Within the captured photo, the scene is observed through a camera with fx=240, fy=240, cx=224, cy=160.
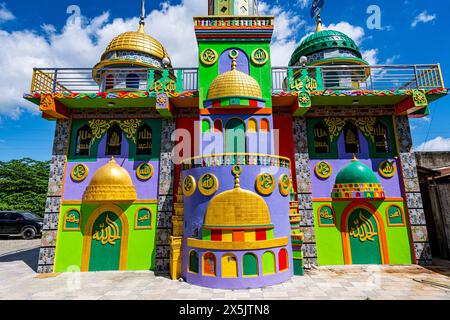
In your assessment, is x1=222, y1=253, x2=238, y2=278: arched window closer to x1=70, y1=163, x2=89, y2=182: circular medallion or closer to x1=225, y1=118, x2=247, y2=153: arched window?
x1=225, y1=118, x2=247, y2=153: arched window

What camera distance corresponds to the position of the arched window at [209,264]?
8430 mm

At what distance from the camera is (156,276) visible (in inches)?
392

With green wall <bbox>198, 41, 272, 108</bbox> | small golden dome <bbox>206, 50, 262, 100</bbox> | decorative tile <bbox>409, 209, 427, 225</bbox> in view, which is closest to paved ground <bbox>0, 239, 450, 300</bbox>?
decorative tile <bbox>409, 209, 427, 225</bbox>

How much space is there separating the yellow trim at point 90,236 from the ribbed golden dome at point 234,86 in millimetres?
6860

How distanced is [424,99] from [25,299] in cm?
1755

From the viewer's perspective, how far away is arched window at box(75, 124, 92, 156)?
1211cm

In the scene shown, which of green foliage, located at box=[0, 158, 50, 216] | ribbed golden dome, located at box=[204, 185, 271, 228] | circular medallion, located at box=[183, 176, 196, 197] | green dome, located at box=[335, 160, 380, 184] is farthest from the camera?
green foliage, located at box=[0, 158, 50, 216]

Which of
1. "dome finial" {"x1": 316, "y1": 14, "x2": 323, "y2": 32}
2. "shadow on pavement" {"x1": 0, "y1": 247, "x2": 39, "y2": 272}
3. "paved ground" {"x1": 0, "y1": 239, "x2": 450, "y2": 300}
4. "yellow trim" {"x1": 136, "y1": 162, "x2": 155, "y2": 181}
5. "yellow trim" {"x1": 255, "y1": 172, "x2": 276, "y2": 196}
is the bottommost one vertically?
"paved ground" {"x1": 0, "y1": 239, "x2": 450, "y2": 300}

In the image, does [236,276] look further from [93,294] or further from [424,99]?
[424,99]

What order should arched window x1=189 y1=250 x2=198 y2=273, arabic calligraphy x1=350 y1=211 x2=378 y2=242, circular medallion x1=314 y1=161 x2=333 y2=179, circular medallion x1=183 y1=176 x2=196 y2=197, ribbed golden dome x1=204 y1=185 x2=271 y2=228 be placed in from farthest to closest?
circular medallion x1=314 y1=161 x2=333 y2=179
arabic calligraphy x1=350 y1=211 x2=378 y2=242
circular medallion x1=183 y1=176 x2=196 y2=197
arched window x1=189 y1=250 x2=198 y2=273
ribbed golden dome x1=204 y1=185 x2=271 y2=228

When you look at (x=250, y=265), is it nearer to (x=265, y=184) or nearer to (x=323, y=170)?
(x=265, y=184)

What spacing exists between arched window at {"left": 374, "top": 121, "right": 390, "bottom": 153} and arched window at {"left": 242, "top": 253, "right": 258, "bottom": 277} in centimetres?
858
